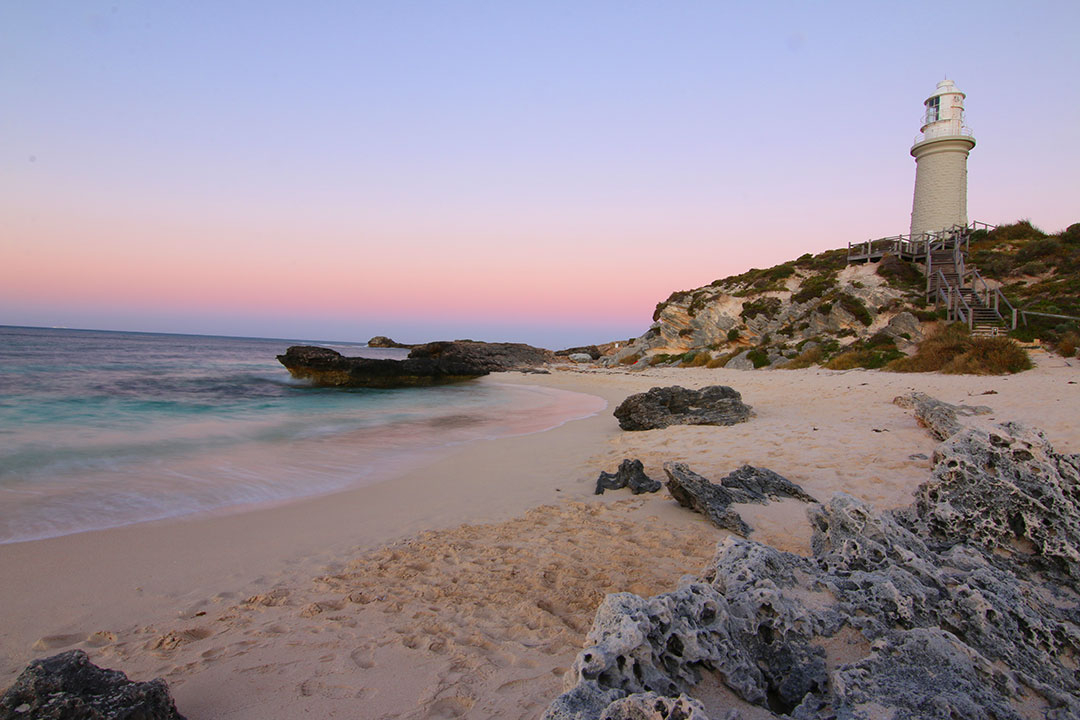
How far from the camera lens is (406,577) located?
3.55 meters

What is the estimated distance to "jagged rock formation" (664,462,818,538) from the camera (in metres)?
4.38

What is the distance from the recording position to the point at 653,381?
20.6 meters

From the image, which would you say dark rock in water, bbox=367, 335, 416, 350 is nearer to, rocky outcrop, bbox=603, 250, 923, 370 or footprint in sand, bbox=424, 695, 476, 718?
rocky outcrop, bbox=603, 250, 923, 370

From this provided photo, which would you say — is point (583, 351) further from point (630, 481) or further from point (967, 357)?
point (630, 481)

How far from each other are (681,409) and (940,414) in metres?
3.97

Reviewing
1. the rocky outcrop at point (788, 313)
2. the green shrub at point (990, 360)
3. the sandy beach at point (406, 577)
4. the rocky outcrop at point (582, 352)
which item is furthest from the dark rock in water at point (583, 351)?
the sandy beach at point (406, 577)

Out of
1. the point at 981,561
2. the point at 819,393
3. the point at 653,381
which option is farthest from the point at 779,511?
the point at 653,381

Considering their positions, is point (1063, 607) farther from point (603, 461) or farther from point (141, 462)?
point (141, 462)

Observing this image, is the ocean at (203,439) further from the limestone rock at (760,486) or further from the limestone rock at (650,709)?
the limestone rock at (650,709)

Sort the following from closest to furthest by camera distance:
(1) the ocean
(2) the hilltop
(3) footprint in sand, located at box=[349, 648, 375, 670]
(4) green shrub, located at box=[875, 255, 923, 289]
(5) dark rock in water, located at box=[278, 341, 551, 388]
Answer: (3) footprint in sand, located at box=[349, 648, 375, 670] < (1) the ocean < (2) the hilltop < (5) dark rock in water, located at box=[278, 341, 551, 388] < (4) green shrub, located at box=[875, 255, 923, 289]

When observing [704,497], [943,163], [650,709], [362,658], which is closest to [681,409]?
[704,497]

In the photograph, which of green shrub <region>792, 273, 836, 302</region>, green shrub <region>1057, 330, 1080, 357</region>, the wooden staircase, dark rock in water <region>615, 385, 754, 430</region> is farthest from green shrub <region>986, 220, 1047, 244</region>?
dark rock in water <region>615, 385, 754, 430</region>

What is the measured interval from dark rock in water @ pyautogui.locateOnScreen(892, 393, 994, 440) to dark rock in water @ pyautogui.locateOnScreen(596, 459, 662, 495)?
3718 millimetres

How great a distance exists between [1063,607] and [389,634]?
10.8 feet
